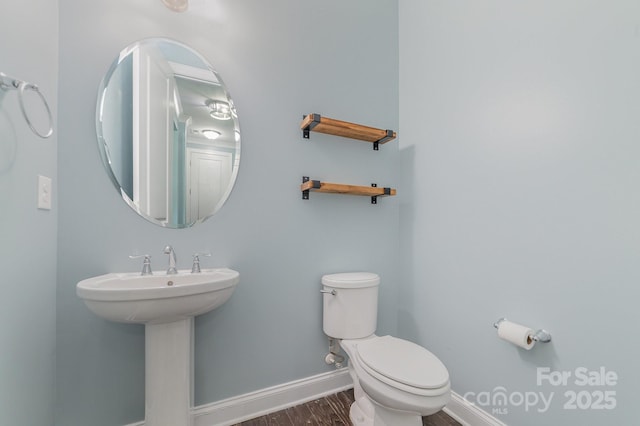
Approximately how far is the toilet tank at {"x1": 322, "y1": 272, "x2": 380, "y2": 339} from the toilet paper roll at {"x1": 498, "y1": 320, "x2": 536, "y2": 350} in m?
0.61

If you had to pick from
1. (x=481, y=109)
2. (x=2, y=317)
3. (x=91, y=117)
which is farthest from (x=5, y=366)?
(x=481, y=109)

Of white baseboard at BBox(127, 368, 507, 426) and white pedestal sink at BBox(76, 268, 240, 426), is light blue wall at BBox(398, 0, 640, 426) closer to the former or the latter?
white baseboard at BBox(127, 368, 507, 426)

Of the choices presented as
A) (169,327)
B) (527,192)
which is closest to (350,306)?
(169,327)

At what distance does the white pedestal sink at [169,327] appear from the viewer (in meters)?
0.96

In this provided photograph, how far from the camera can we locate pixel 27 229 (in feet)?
2.94

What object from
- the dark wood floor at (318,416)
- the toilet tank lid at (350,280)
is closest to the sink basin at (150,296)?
the toilet tank lid at (350,280)

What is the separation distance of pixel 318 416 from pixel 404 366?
2.15 ft

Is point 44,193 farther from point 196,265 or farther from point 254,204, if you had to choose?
point 254,204

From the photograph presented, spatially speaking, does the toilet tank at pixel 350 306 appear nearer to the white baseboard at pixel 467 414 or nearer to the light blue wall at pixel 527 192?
the light blue wall at pixel 527 192

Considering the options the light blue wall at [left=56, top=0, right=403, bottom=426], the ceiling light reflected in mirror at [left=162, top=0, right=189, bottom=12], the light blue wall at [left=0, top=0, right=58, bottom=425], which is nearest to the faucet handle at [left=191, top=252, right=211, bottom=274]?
the light blue wall at [left=56, top=0, right=403, bottom=426]

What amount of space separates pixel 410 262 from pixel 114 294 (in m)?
1.57

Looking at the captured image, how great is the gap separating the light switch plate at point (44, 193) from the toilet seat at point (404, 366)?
4.67 ft

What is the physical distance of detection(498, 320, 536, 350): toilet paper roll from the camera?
1071 millimetres

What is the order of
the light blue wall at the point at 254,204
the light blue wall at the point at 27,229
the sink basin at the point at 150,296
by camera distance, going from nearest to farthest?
1. the light blue wall at the point at 27,229
2. the sink basin at the point at 150,296
3. the light blue wall at the point at 254,204
